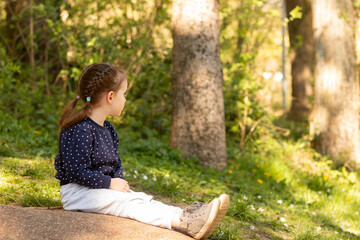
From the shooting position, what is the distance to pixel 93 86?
3455mm

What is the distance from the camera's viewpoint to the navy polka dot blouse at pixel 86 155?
328 centimetres

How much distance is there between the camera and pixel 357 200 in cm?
662

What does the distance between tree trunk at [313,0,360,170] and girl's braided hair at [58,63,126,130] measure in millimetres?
5696

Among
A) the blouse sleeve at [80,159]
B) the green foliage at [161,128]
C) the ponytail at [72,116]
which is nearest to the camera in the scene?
the blouse sleeve at [80,159]

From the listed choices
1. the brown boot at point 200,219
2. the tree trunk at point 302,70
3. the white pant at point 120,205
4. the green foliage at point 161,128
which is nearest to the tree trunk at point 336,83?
the green foliage at point 161,128

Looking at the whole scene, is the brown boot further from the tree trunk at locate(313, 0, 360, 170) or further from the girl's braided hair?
the tree trunk at locate(313, 0, 360, 170)

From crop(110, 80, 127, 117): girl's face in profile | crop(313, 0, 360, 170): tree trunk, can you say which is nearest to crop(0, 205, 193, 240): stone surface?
crop(110, 80, 127, 117): girl's face in profile

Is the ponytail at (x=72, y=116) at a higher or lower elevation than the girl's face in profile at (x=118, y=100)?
lower

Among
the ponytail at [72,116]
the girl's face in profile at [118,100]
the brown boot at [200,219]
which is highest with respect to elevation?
the girl's face in profile at [118,100]

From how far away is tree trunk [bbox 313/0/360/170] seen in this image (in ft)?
26.7

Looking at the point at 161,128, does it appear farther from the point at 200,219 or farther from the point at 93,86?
the point at 200,219

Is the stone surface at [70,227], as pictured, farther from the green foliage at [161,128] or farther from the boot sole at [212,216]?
the green foliage at [161,128]

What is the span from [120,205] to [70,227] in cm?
44

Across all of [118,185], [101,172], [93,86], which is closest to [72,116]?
[93,86]
